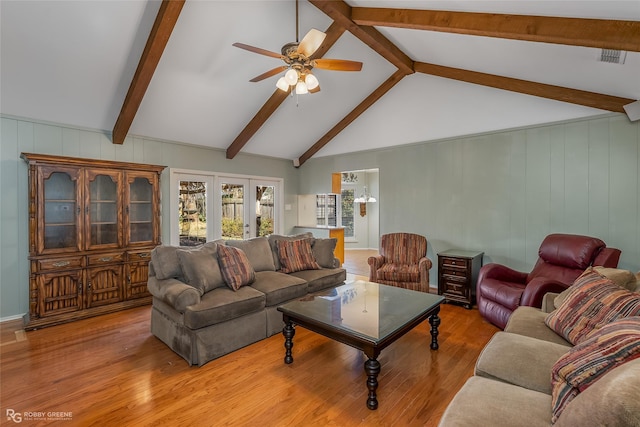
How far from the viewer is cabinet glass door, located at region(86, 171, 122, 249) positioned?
3.91 m

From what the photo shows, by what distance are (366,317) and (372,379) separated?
19.8 inches

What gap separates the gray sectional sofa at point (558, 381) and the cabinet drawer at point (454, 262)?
200 centimetres

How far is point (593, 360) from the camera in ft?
3.96

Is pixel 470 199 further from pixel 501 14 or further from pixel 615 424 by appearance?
pixel 615 424

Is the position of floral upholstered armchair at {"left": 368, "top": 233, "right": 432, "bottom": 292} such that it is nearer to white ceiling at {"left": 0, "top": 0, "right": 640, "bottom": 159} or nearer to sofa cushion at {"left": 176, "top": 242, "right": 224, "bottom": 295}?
white ceiling at {"left": 0, "top": 0, "right": 640, "bottom": 159}

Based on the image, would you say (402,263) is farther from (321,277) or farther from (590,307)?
(590,307)

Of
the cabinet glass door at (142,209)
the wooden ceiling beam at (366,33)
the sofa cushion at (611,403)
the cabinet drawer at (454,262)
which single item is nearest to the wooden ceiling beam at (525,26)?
the wooden ceiling beam at (366,33)

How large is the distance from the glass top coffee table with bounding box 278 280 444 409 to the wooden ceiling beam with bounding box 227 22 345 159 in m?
3.00

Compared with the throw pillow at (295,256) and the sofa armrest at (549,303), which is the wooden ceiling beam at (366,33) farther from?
the sofa armrest at (549,303)

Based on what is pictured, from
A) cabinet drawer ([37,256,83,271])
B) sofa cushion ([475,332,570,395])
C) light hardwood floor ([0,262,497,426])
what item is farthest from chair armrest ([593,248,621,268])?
cabinet drawer ([37,256,83,271])

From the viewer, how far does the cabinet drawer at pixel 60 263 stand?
11.3 feet

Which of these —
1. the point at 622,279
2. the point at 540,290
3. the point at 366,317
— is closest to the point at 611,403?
the point at 366,317

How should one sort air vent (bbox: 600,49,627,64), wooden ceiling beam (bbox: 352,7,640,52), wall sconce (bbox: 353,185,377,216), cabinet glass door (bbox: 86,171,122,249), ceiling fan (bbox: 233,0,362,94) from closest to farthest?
wooden ceiling beam (bbox: 352,7,640,52) → air vent (bbox: 600,49,627,64) → ceiling fan (bbox: 233,0,362,94) → cabinet glass door (bbox: 86,171,122,249) → wall sconce (bbox: 353,185,377,216)

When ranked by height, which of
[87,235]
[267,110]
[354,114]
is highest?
[354,114]
